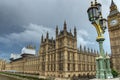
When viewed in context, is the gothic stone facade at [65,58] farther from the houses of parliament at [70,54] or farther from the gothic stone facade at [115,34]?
the gothic stone facade at [115,34]

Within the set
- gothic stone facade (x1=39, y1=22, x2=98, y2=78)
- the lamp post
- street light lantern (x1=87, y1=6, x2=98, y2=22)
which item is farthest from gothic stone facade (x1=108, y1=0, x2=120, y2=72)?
street light lantern (x1=87, y1=6, x2=98, y2=22)

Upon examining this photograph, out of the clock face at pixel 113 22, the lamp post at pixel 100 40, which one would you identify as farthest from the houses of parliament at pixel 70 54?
the lamp post at pixel 100 40

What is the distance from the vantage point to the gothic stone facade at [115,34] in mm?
56237

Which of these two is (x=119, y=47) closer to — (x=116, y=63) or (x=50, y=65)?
(x=116, y=63)

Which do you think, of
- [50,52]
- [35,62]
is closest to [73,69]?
[50,52]

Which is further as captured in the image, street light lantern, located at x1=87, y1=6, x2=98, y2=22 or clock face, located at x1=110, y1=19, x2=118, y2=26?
clock face, located at x1=110, y1=19, x2=118, y2=26

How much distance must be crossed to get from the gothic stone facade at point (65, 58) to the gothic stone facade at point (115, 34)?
1239 centimetres

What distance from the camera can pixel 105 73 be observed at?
10594 millimetres

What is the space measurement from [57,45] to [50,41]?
12.7 m

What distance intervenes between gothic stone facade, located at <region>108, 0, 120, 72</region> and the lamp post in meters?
49.2

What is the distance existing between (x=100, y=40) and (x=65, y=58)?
3907 centimetres

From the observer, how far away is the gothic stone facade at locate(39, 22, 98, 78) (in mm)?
50500

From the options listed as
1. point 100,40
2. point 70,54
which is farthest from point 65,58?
point 100,40

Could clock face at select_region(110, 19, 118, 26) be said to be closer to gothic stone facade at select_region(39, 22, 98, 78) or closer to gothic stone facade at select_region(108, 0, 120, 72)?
gothic stone facade at select_region(108, 0, 120, 72)
